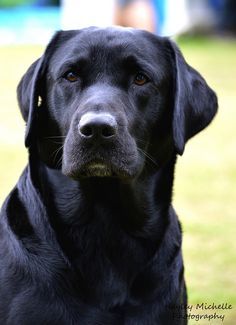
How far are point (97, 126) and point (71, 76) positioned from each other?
53 cm

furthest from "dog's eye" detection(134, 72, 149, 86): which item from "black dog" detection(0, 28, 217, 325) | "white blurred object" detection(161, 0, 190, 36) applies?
"white blurred object" detection(161, 0, 190, 36)

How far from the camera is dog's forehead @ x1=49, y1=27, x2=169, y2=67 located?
4.16 metres

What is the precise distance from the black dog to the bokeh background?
1373mm

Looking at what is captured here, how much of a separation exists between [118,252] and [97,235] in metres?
0.14

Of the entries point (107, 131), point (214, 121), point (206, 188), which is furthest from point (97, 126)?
point (214, 121)

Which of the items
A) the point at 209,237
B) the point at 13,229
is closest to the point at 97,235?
the point at 13,229

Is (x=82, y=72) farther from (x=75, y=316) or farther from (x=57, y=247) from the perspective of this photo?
(x=75, y=316)

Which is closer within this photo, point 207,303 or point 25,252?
point 25,252

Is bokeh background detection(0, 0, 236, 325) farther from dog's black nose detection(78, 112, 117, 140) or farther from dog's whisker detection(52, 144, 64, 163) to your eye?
dog's black nose detection(78, 112, 117, 140)

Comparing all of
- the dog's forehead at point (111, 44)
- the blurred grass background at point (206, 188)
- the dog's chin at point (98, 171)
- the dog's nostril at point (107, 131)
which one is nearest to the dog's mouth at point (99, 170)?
the dog's chin at point (98, 171)

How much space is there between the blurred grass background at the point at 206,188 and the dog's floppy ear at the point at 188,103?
1.59m

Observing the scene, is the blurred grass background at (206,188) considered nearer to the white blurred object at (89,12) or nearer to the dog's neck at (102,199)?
the dog's neck at (102,199)

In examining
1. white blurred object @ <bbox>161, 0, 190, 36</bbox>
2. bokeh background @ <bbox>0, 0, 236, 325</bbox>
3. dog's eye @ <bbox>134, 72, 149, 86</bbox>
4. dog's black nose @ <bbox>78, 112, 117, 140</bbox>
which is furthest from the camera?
white blurred object @ <bbox>161, 0, 190, 36</bbox>

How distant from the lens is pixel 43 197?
4.12 m
